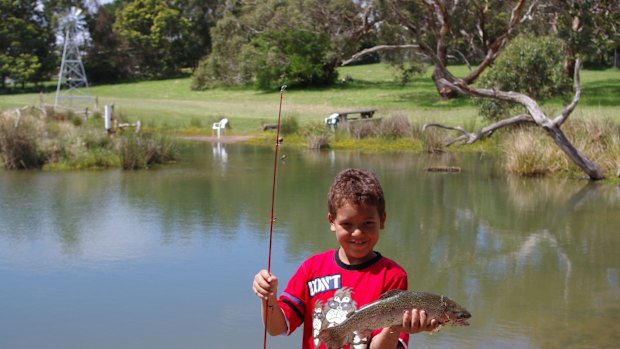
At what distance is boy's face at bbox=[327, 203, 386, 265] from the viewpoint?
271 cm

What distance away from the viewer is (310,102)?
32.3 metres

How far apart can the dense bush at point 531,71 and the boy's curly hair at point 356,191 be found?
1742 centimetres

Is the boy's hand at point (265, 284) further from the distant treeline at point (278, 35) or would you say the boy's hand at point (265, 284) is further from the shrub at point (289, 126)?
the shrub at point (289, 126)

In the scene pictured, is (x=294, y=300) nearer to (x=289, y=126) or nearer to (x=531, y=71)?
(x=289, y=126)

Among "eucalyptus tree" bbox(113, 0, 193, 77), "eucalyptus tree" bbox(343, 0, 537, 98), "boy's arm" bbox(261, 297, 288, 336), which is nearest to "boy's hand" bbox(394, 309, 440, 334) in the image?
"boy's arm" bbox(261, 297, 288, 336)

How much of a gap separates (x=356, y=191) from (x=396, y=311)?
0.41 m

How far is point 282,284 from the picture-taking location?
22.2 feet

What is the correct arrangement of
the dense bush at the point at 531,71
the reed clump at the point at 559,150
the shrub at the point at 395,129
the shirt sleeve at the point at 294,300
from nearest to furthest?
the shirt sleeve at the point at 294,300
the reed clump at the point at 559,150
the shrub at the point at 395,129
the dense bush at the point at 531,71

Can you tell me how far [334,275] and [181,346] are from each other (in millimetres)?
2998

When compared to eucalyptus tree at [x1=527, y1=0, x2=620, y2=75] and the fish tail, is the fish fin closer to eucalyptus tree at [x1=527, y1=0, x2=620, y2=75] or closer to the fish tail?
the fish tail

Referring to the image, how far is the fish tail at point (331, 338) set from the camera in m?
2.66

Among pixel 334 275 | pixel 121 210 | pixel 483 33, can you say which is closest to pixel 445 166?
pixel 121 210

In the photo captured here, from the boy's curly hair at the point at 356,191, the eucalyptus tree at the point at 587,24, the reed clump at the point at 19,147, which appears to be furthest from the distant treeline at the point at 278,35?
the boy's curly hair at the point at 356,191

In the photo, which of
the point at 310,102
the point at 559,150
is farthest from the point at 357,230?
the point at 310,102
